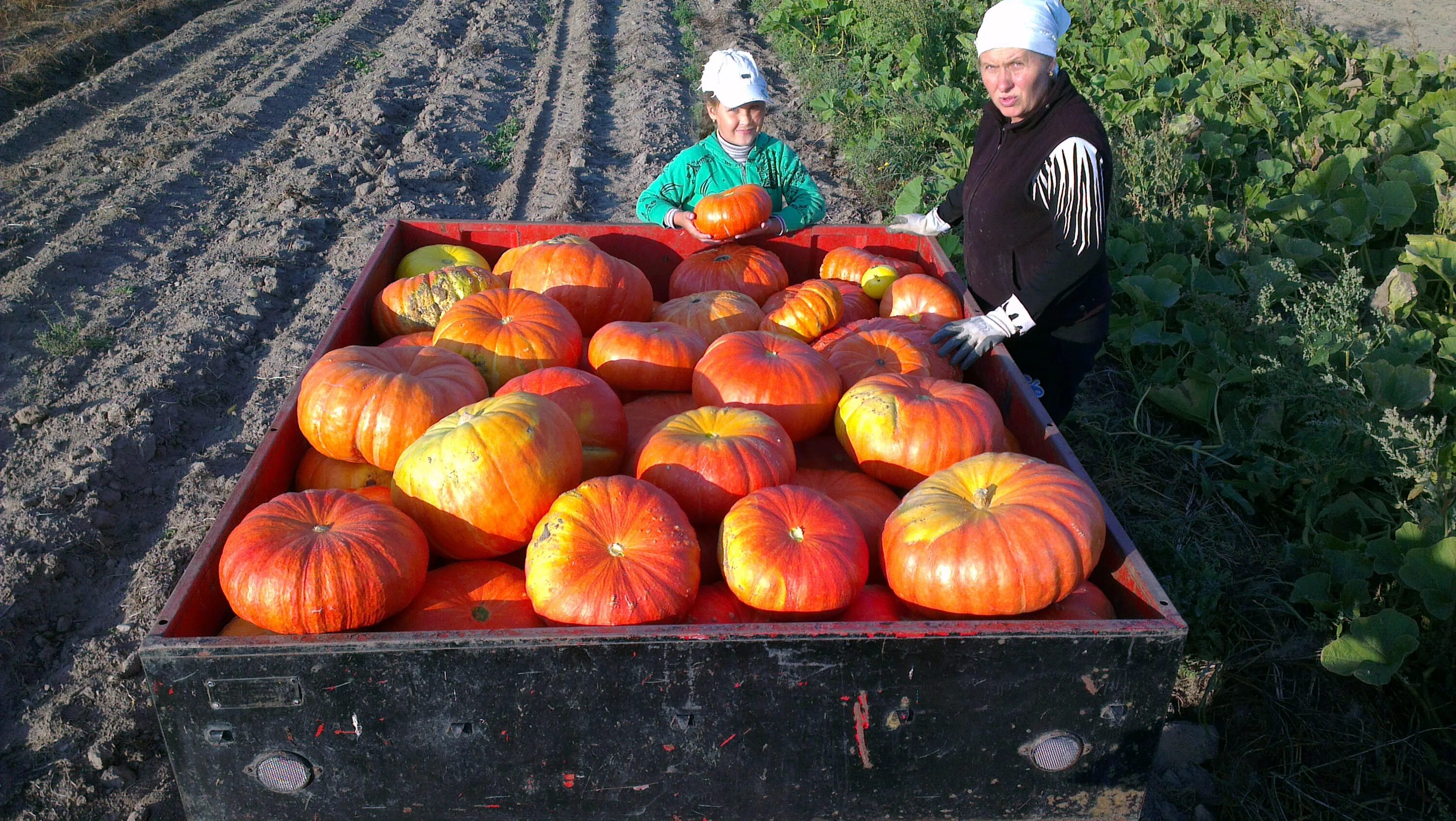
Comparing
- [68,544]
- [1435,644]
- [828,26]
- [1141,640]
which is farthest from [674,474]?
[828,26]

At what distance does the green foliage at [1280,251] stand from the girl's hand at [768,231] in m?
1.69

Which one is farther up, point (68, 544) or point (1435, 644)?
point (1435, 644)

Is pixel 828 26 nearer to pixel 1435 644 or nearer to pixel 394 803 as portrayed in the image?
pixel 1435 644

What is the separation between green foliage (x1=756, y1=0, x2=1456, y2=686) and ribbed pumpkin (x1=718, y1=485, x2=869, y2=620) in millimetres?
1850

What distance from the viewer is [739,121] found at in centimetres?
427

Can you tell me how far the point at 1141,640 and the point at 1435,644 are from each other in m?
2.09

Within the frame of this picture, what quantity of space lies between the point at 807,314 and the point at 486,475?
5.15 ft

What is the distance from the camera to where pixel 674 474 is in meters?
2.45

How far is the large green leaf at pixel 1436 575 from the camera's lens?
120 inches

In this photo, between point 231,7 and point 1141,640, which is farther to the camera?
point 231,7

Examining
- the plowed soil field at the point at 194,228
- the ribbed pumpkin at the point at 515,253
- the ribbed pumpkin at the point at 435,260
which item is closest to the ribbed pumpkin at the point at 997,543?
the ribbed pumpkin at the point at 515,253

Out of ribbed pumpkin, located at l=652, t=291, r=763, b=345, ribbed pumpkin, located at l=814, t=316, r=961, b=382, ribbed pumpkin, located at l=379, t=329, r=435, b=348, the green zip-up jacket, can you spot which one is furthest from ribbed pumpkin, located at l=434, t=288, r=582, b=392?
the green zip-up jacket

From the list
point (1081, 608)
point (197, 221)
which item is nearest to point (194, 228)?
point (197, 221)

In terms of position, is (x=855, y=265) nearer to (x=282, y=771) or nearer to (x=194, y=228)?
(x=282, y=771)
